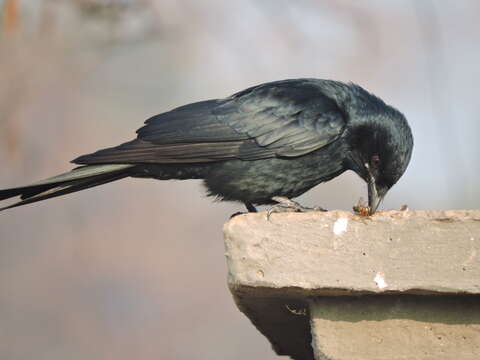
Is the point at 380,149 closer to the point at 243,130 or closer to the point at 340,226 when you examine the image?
the point at 243,130

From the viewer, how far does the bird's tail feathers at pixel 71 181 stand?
511 centimetres

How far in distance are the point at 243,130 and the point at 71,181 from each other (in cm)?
102

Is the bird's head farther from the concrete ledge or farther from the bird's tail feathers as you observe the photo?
the concrete ledge

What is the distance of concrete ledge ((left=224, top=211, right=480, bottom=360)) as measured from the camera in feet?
11.2

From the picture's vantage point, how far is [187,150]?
17.5ft

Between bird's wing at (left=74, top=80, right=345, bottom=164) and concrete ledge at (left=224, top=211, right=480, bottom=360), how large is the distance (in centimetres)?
172

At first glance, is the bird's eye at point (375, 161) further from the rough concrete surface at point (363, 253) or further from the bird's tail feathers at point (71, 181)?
the rough concrete surface at point (363, 253)

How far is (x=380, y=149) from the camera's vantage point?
550 centimetres

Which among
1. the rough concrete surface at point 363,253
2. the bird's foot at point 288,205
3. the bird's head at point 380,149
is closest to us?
the rough concrete surface at point 363,253

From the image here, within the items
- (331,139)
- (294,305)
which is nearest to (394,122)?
(331,139)

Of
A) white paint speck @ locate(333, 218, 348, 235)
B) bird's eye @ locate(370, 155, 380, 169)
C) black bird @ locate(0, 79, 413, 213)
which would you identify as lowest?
white paint speck @ locate(333, 218, 348, 235)

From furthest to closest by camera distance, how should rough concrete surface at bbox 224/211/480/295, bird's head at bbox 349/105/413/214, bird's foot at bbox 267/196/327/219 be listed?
bird's head at bbox 349/105/413/214
bird's foot at bbox 267/196/327/219
rough concrete surface at bbox 224/211/480/295

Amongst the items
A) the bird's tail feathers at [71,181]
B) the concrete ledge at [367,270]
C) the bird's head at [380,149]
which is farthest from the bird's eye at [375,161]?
the concrete ledge at [367,270]

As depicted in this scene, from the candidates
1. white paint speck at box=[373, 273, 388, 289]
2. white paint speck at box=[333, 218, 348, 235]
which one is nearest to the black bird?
white paint speck at box=[333, 218, 348, 235]
